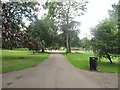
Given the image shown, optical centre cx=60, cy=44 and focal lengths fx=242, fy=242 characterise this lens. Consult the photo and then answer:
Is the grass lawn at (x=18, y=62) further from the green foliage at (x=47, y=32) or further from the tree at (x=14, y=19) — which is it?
the green foliage at (x=47, y=32)

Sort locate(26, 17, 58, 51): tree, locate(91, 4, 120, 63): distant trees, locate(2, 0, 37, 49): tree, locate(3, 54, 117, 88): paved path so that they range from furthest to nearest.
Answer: locate(26, 17, 58, 51): tree < locate(2, 0, 37, 49): tree < locate(91, 4, 120, 63): distant trees < locate(3, 54, 117, 88): paved path

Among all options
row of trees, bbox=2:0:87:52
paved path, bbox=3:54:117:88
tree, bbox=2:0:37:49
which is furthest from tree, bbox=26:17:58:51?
paved path, bbox=3:54:117:88

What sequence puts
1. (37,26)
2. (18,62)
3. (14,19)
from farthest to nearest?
(37,26) → (14,19) → (18,62)

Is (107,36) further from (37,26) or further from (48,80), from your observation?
(37,26)

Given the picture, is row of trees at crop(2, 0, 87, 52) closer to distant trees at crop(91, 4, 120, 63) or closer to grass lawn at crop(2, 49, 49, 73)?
grass lawn at crop(2, 49, 49, 73)

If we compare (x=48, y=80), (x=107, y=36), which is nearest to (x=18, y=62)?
(x=107, y=36)

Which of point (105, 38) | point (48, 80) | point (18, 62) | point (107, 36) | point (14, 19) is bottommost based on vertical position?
point (48, 80)

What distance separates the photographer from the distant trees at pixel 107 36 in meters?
22.5

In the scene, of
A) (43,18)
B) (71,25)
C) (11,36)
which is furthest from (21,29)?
(71,25)

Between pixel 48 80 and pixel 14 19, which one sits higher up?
pixel 14 19

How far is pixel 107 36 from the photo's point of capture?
23.0m

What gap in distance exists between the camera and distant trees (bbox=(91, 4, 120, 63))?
22.5 meters

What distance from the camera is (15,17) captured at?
32.4 meters

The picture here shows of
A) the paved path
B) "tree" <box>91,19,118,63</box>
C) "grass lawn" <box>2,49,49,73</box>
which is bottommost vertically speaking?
the paved path
